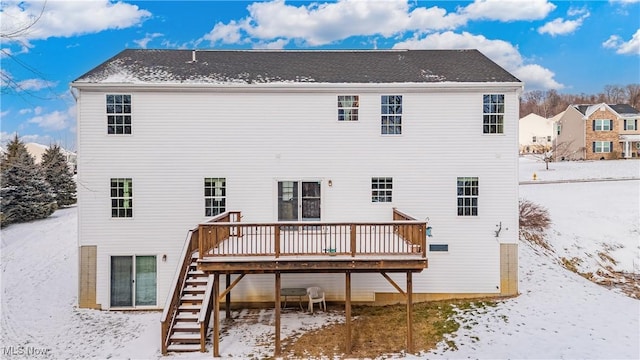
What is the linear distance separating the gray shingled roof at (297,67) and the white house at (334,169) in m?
0.21

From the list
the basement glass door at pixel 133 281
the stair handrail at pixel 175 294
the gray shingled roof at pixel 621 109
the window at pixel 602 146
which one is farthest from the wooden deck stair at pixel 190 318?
the gray shingled roof at pixel 621 109

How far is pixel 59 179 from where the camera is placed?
28.9 metres

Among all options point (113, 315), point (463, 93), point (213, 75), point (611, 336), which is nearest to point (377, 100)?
point (463, 93)

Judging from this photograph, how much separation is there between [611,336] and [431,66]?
9851 millimetres

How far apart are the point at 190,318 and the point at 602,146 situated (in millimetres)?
45448

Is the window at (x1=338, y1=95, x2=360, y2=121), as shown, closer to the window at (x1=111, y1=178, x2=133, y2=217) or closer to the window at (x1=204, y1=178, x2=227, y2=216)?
the window at (x1=204, y1=178, x2=227, y2=216)

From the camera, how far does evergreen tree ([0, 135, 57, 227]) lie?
22.4 m

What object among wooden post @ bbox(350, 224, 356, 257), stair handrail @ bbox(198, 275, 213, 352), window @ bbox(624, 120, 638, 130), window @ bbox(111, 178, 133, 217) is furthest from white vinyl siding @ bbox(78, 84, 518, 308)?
window @ bbox(624, 120, 638, 130)

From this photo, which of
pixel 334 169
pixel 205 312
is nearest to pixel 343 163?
pixel 334 169

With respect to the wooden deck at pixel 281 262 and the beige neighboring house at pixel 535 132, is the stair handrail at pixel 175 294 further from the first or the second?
the beige neighboring house at pixel 535 132

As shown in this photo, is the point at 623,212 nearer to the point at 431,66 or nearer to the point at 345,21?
the point at 431,66

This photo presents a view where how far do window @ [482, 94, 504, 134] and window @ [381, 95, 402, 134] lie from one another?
9.16 ft

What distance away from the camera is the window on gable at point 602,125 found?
130 ft

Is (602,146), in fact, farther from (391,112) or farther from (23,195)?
(23,195)
